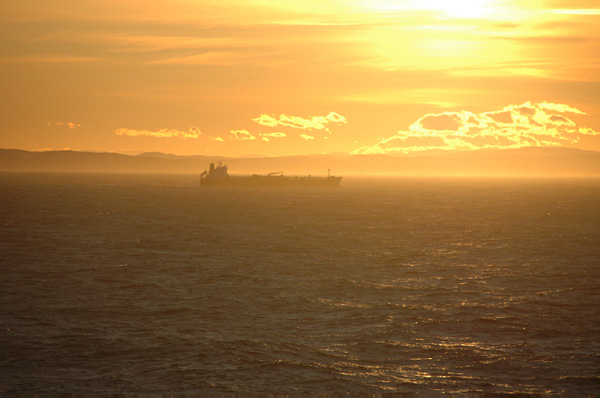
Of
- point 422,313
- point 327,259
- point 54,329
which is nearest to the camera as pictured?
point 54,329

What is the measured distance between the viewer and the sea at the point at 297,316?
2355cm

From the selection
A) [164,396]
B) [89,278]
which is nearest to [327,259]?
[89,278]

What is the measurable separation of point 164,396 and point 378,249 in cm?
4207

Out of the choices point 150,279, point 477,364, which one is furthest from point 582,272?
point 150,279

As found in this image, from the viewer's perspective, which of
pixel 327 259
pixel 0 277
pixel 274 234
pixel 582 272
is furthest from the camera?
pixel 274 234

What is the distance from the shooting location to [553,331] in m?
30.2

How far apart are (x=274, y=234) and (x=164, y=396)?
172 ft

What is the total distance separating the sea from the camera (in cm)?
2355

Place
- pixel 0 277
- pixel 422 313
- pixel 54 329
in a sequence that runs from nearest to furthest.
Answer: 1. pixel 54 329
2. pixel 422 313
3. pixel 0 277

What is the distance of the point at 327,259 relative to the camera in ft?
178

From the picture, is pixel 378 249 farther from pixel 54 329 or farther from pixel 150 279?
pixel 54 329

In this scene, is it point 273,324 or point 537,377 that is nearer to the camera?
point 537,377

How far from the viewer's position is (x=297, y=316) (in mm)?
32812

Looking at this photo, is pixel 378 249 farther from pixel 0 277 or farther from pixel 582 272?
pixel 0 277
